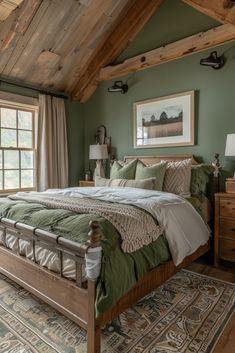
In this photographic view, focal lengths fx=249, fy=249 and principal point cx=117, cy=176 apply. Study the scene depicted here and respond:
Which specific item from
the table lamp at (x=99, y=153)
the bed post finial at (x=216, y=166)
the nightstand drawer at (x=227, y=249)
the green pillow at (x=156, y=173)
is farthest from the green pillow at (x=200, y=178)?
the table lamp at (x=99, y=153)

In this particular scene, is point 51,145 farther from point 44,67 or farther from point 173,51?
point 173,51

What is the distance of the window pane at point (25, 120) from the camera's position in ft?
13.2

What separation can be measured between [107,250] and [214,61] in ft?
8.65

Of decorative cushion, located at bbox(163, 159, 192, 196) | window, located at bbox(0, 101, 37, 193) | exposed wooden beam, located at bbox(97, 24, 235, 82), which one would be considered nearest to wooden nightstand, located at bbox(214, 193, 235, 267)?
decorative cushion, located at bbox(163, 159, 192, 196)

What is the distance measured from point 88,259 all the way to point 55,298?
0.53 meters

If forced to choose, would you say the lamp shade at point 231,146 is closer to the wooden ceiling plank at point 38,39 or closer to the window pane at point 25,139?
the wooden ceiling plank at point 38,39

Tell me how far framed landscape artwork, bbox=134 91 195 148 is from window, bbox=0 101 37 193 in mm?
1767

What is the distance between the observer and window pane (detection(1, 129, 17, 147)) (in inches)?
151

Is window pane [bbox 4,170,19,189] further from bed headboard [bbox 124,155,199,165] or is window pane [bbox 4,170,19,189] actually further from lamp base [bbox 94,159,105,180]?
bed headboard [bbox 124,155,199,165]

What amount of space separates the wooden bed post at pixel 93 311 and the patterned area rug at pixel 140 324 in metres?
0.16

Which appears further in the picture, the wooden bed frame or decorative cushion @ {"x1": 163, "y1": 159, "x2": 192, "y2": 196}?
decorative cushion @ {"x1": 163, "y1": 159, "x2": 192, "y2": 196}

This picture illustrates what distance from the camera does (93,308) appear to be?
1358 mm

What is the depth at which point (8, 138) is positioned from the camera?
3.90 metres

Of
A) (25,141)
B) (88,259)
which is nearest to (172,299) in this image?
(88,259)
